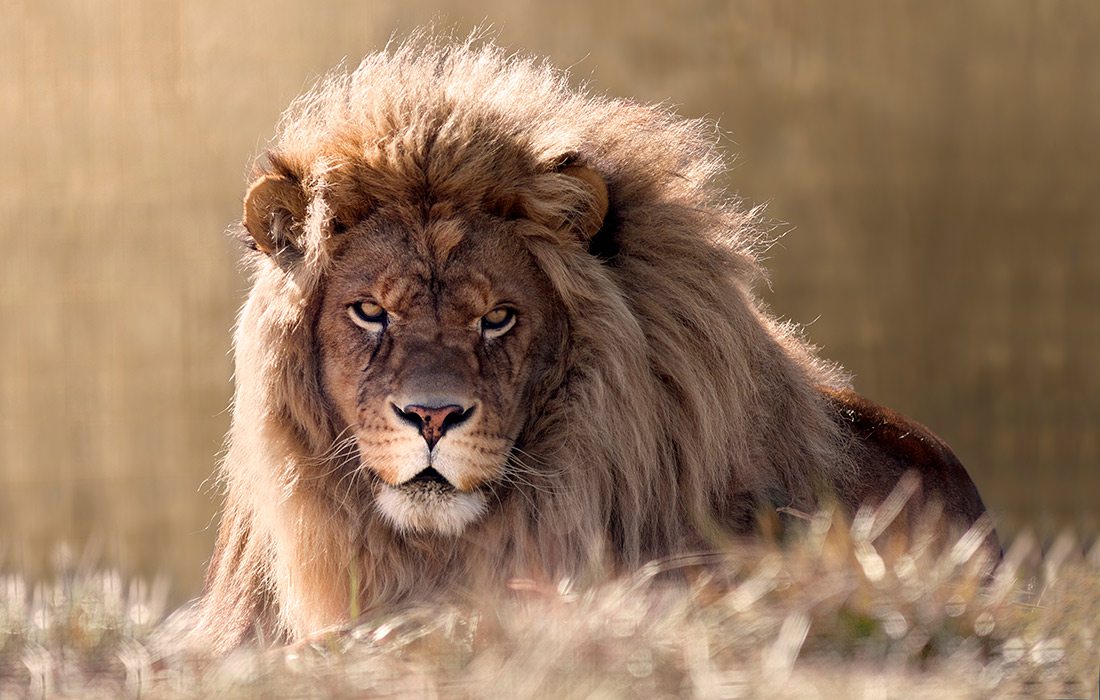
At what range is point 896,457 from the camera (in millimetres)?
4324

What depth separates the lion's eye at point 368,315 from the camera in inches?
138

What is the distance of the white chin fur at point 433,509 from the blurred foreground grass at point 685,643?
406 mm

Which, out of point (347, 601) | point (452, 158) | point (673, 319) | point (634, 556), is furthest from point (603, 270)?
point (347, 601)

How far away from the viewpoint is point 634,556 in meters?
3.55

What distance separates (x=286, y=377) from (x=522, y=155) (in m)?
0.80

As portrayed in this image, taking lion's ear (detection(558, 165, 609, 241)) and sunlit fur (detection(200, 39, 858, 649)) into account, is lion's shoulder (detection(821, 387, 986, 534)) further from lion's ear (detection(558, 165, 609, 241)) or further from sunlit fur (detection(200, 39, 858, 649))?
lion's ear (detection(558, 165, 609, 241))

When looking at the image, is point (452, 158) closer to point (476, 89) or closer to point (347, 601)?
point (476, 89)

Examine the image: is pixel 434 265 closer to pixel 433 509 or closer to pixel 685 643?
pixel 433 509

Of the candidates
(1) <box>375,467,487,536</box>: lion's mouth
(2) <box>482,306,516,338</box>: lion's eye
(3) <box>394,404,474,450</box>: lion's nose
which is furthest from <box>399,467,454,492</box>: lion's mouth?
(2) <box>482,306,516,338</box>: lion's eye

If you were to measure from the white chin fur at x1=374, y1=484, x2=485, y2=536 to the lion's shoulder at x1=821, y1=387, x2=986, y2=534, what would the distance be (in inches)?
48.0

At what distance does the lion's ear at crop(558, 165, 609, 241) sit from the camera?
361cm

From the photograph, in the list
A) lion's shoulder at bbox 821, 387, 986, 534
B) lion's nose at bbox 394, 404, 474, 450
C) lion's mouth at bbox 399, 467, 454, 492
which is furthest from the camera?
lion's shoulder at bbox 821, 387, 986, 534

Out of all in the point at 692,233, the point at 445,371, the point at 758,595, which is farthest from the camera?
the point at 692,233

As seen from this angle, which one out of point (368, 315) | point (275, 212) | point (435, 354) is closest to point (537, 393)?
point (435, 354)
